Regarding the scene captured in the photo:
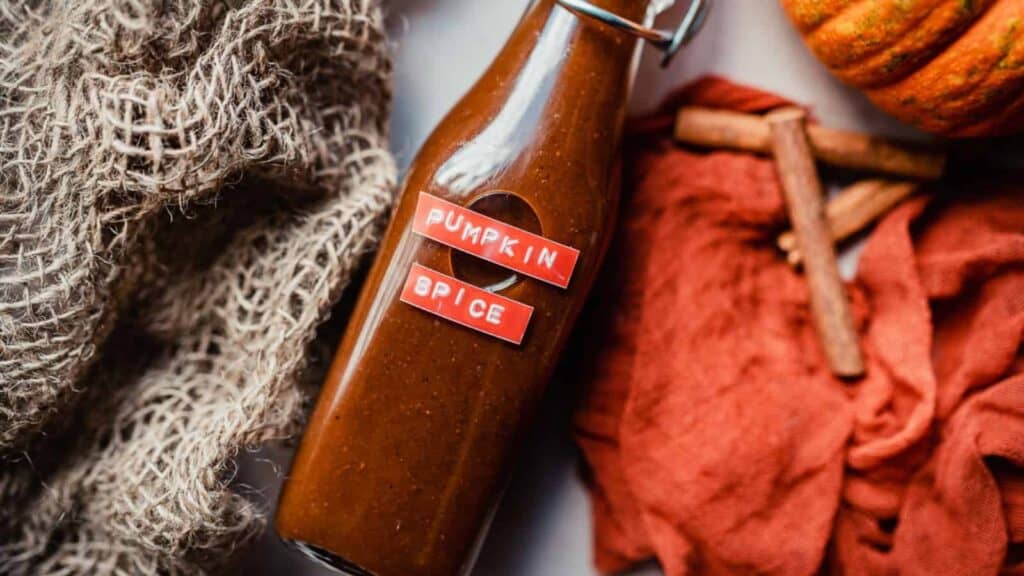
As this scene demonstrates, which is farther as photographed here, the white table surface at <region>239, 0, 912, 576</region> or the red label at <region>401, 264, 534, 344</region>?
the white table surface at <region>239, 0, 912, 576</region>

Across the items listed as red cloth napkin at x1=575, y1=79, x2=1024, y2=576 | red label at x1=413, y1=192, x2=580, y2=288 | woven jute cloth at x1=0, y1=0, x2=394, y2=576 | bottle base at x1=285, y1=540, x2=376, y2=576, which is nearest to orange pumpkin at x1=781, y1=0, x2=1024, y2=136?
red cloth napkin at x1=575, y1=79, x2=1024, y2=576

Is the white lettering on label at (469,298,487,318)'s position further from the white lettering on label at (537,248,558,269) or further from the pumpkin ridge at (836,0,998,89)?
the pumpkin ridge at (836,0,998,89)

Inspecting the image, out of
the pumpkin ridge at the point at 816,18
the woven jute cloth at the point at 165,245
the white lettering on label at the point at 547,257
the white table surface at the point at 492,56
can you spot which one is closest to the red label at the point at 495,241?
the white lettering on label at the point at 547,257

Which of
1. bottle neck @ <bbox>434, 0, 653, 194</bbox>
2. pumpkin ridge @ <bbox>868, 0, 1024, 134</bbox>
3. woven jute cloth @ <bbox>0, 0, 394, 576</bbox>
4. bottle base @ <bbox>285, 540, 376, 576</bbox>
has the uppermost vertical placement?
pumpkin ridge @ <bbox>868, 0, 1024, 134</bbox>

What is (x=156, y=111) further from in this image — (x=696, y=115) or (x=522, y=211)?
(x=696, y=115)

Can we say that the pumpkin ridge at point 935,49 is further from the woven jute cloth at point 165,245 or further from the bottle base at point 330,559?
the bottle base at point 330,559

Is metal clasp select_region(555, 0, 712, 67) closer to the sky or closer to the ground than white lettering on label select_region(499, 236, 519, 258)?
closer to the sky
